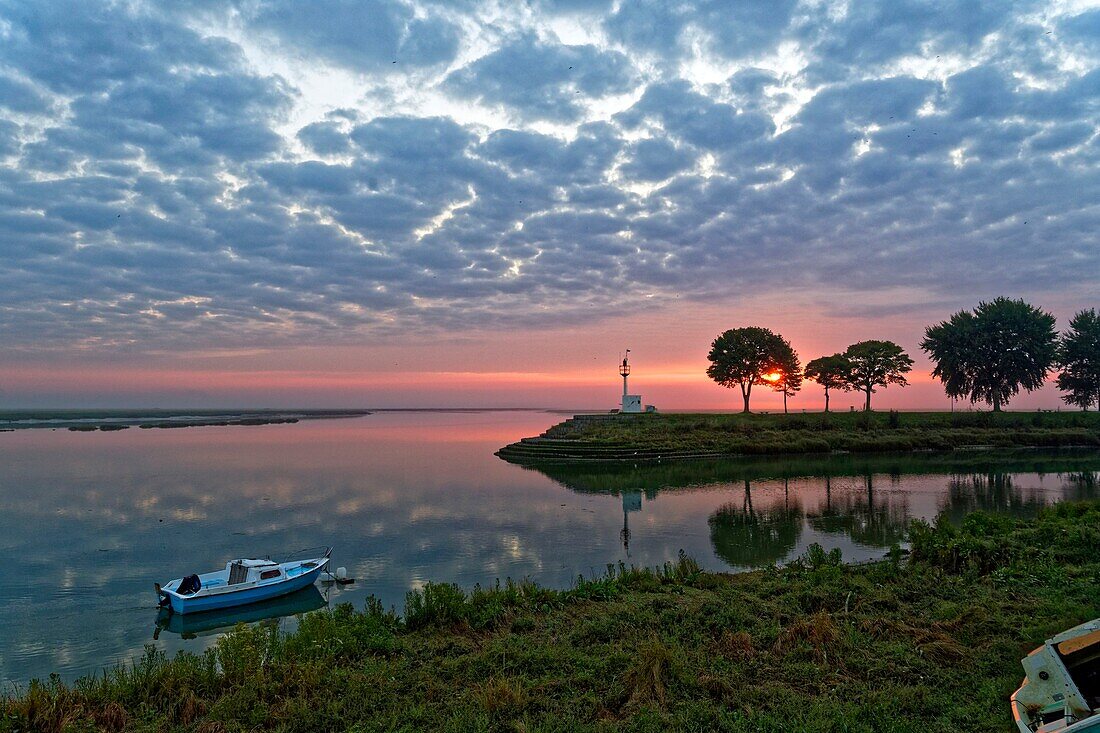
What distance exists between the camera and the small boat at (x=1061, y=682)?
4.81m

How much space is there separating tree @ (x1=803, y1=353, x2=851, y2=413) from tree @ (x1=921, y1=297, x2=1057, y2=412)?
37.4ft

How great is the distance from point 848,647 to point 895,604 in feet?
8.84

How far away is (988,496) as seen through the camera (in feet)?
105

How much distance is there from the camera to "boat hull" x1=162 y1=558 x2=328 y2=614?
16.1 m

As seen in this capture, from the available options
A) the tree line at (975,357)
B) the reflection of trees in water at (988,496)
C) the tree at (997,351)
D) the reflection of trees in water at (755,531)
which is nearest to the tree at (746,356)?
the tree line at (975,357)

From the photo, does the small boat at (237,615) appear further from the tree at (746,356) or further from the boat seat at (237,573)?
the tree at (746,356)

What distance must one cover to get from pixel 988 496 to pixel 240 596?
124ft

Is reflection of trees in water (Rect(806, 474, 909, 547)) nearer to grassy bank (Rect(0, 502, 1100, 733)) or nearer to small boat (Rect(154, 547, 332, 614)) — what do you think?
grassy bank (Rect(0, 502, 1100, 733))

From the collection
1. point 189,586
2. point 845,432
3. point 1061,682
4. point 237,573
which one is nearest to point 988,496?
point 845,432

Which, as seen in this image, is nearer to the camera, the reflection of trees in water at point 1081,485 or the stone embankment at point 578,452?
the reflection of trees in water at point 1081,485

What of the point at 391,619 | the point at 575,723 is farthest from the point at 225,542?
the point at 575,723

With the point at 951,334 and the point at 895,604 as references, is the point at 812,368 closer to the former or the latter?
the point at 951,334

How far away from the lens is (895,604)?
35.1 feet

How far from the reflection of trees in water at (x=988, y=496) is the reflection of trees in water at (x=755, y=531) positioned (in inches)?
295
